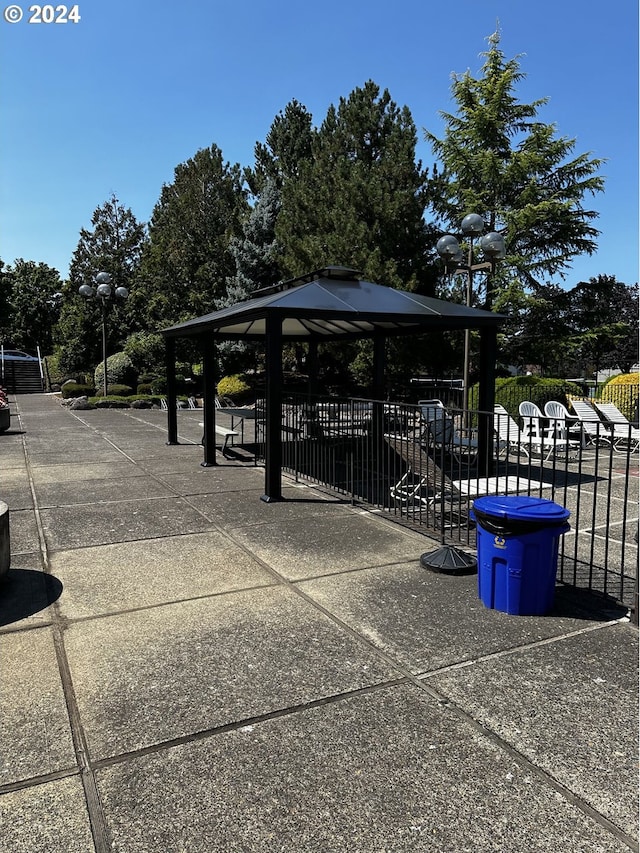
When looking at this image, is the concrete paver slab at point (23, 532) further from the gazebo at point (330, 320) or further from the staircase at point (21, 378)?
the staircase at point (21, 378)

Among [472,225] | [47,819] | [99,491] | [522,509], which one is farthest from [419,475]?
[47,819]

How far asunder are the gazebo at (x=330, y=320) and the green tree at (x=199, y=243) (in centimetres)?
2150

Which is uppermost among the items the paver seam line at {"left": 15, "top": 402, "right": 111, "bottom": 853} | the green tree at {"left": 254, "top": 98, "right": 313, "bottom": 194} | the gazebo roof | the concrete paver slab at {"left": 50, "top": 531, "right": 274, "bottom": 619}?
the green tree at {"left": 254, "top": 98, "right": 313, "bottom": 194}

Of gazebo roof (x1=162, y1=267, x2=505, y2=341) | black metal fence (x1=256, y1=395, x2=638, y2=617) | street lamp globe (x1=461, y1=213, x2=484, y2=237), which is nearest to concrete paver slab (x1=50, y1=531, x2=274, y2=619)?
black metal fence (x1=256, y1=395, x2=638, y2=617)

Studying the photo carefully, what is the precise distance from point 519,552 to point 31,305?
57775mm

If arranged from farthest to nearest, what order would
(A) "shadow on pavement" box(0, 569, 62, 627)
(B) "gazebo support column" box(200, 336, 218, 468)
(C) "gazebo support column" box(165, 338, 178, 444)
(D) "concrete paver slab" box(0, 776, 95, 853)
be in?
(C) "gazebo support column" box(165, 338, 178, 444) → (B) "gazebo support column" box(200, 336, 218, 468) → (A) "shadow on pavement" box(0, 569, 62, 627) → (D) "concrete paver slab" box(0, 776, 95, 853)

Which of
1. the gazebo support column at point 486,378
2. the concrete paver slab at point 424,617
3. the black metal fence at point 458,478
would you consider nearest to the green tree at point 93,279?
the black metal fence at point 458,478

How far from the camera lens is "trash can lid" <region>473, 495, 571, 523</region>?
3.76 metres

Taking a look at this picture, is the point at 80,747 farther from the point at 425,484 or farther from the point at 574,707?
the point at 425,484

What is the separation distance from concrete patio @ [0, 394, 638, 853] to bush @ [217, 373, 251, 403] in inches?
785

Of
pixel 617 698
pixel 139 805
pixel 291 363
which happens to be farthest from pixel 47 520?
pixel 291 363

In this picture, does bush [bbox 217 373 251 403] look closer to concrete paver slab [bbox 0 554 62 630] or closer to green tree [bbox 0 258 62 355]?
concrete paver slab [bbox 0 554 62 630]

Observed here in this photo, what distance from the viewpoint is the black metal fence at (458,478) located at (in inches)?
194

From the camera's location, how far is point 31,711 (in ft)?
9.17
